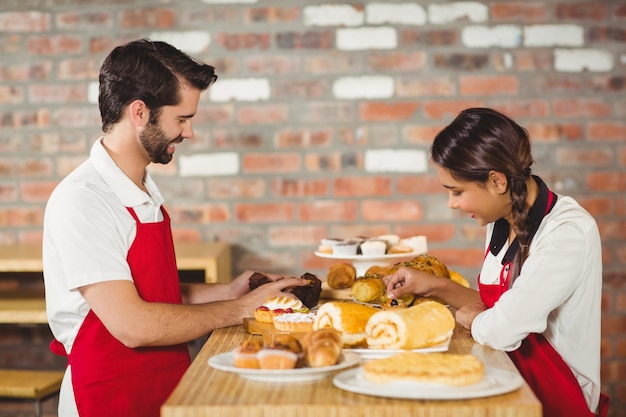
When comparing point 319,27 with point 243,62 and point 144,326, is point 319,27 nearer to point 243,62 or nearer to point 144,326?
point 243,62

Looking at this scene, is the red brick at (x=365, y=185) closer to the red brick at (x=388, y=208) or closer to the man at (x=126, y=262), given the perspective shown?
the red brick at (x=388, y=208)

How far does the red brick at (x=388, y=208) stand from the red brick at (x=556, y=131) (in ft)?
2.01

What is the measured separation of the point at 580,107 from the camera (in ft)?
12.2

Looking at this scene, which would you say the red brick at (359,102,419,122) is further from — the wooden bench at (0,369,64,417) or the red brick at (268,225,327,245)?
the wooden bench at (0,369,64,417)

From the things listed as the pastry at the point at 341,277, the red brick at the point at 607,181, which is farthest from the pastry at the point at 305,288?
the red brick at the point at 607,181

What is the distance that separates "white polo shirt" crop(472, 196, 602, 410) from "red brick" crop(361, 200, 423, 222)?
165cm

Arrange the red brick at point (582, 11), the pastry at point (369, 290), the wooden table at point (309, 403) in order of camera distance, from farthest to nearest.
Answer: the red brick at point (582, 11)
the pastry at point (369, 290)
the wooden table at point (309, 403)

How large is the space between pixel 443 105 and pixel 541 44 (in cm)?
51

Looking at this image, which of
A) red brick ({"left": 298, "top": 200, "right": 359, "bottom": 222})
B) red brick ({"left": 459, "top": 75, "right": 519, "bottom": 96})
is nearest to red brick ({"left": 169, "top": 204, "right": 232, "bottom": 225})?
red brick ({"left": 298, "top": 200, "right": 359, "bottom": 222})

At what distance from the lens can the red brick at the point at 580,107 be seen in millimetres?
3729

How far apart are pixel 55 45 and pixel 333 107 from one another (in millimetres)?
1292

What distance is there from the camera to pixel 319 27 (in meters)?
3.74

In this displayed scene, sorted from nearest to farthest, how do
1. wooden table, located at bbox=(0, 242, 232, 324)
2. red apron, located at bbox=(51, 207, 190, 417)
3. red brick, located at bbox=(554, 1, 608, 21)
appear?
red apron, located at bbox=(51, 207, 190, 417) → wooden table, located at bbox=(0, 242, 232, 324) → red brick, located at bbox=(554, 1, 608, 21)

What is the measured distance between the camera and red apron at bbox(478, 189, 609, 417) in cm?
202
